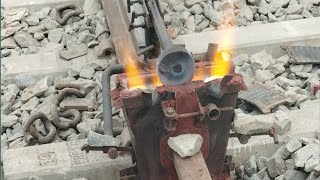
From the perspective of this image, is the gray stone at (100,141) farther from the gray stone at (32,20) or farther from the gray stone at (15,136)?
the gray stone at (32,20)

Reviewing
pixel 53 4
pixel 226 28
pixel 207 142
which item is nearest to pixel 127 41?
A: pixel 226 28

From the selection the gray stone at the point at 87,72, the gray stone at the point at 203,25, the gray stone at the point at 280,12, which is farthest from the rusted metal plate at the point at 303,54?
the gray stone at the point at 87,72

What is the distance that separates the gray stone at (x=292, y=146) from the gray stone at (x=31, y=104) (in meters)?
2.27

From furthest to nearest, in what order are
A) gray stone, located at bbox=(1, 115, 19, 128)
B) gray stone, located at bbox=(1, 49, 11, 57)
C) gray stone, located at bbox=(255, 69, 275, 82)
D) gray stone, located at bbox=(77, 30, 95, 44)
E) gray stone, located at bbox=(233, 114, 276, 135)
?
gray stone, located at bbox=(77, 30, 95, 44) → gray stone, located at bbox=(1, 49, 11, 57) → gray stone, located at bbox=(255, 69, 275, 82) → gray stone, located at bbox=(1, 115, 19, 128) → gray stone, located at bbox=(233, 114, 276, 135)

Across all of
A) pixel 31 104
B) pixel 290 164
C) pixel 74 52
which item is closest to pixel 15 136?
pixel 31 104

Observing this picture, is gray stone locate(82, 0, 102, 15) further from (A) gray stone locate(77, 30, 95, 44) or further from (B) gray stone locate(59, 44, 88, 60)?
(B) gray stone locate(59, 44, 88, 60)

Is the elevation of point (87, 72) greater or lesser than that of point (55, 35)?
lesser

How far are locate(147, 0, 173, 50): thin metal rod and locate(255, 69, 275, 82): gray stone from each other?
4.69ft

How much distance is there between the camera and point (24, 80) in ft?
17.1

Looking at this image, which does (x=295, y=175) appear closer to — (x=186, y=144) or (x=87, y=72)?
(x=186, y=144)

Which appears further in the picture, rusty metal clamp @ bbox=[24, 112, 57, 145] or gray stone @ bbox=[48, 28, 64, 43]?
gray stone @ bbox=[48, 28, 64, 43]

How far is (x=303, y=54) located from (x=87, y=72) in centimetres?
211

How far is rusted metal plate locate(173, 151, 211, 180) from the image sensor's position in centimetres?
271

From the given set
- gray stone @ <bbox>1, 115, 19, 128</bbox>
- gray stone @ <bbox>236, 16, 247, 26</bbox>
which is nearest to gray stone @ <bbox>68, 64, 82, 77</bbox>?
gray stone @ <bbox>1, 115, 19, 128</bbox>
